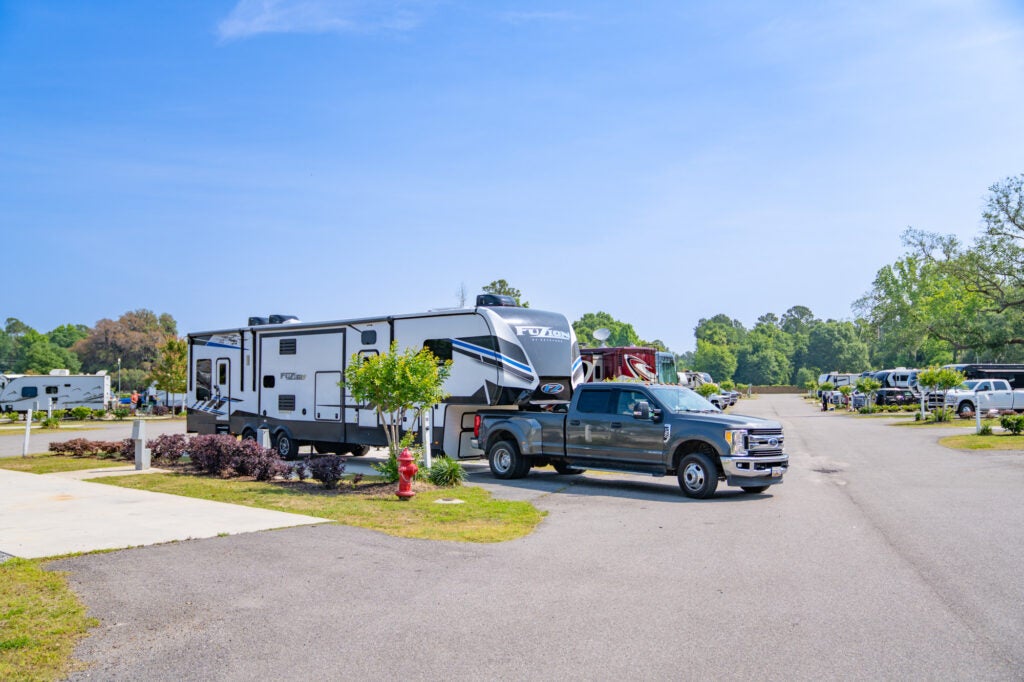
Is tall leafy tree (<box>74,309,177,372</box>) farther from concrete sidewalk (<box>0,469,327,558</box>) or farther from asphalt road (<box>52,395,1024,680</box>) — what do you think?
asphalt road (<box>52,395,1024,680</box>)

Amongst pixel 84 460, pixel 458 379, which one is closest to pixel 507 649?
pixel 458 379

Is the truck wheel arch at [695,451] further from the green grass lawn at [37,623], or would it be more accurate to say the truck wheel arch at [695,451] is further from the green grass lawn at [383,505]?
the green grass lawn at [37,623]

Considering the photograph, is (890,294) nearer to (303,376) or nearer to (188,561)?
(303,376)

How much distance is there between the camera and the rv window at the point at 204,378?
21.1 metres

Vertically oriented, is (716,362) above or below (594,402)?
above

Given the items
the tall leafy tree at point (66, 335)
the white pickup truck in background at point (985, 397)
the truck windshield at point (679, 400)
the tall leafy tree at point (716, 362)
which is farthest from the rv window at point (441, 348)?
the tall leafy tree at point (66, 335)

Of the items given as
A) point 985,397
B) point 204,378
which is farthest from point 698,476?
point 985,397

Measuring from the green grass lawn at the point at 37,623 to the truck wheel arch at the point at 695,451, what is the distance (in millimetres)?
9112

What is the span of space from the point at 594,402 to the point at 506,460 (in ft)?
7.51

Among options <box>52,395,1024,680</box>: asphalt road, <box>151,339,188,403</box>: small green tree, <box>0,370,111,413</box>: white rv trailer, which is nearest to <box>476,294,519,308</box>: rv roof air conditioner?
<box>52,395,1024,680</box>: asphalt road

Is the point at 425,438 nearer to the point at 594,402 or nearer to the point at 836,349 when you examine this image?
the point at 594,402

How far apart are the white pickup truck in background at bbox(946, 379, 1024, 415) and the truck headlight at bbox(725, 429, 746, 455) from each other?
26.3 m

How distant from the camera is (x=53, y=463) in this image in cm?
1816

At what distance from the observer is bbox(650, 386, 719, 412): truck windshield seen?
44.7 feet
